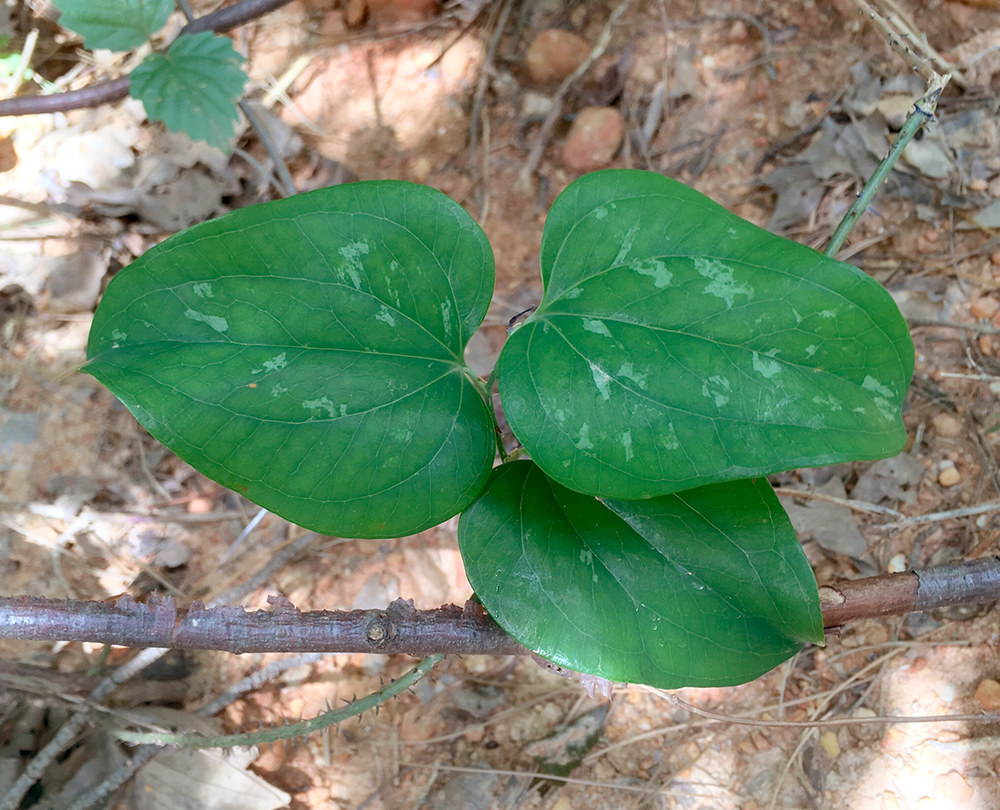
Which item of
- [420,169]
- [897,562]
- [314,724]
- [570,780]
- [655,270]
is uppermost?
[655,270]

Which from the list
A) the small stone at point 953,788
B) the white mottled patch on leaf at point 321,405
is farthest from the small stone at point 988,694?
the white mottled patch on leaf at point 321,405

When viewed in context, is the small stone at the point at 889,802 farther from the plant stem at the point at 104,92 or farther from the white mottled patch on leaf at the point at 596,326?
the plant stem at the point at 104,92

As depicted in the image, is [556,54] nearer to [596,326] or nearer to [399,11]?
[399,11]

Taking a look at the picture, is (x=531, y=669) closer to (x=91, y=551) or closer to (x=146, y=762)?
(x=146, y=762)

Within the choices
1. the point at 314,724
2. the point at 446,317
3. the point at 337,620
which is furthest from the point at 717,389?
the point at 314,724

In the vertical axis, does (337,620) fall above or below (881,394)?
below

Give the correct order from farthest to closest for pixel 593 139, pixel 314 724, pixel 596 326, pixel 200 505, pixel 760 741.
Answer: pixel 593 139 < pixel 200 505 < pixel 760 741 < pixel 314 724 < pixel 596 326

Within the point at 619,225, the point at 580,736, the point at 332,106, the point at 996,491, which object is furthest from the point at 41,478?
the point at 996,491
